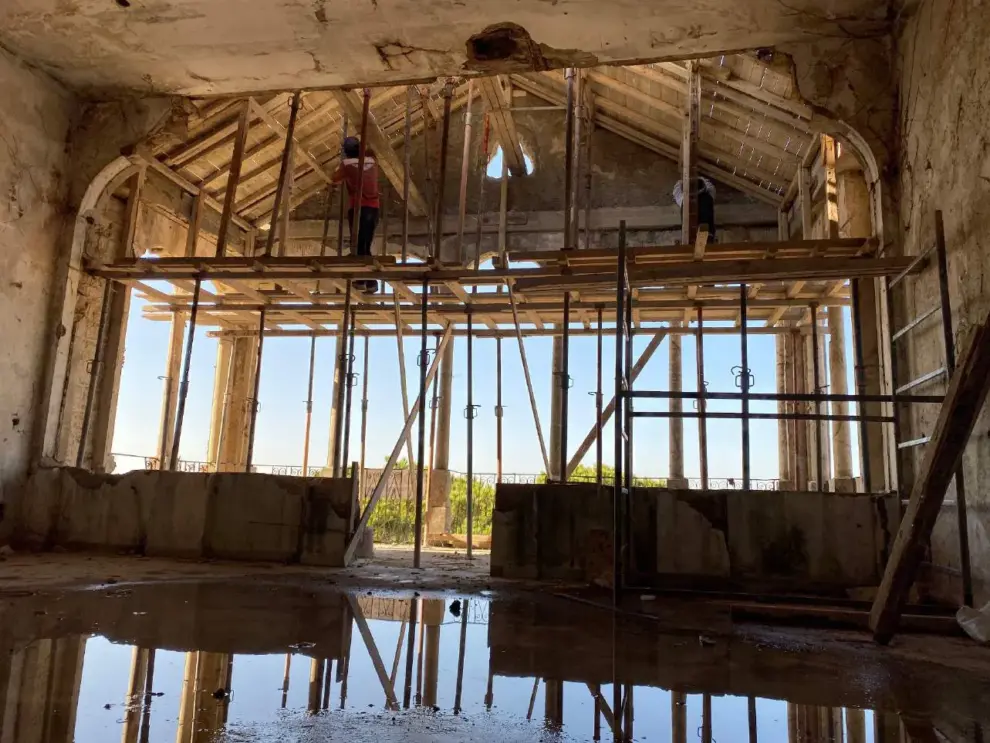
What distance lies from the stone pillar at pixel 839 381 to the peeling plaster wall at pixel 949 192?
3959mm

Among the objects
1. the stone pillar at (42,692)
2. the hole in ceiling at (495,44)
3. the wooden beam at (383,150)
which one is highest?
the wooden beam at (383,150)

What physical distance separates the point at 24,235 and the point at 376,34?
414cm

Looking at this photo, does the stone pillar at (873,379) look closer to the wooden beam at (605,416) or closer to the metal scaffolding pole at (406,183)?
the wooden beam at (605,416)

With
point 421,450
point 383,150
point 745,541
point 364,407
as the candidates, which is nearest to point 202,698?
point 745,541

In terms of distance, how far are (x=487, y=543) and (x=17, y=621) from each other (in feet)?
24.0

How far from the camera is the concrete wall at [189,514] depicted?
6.71 m

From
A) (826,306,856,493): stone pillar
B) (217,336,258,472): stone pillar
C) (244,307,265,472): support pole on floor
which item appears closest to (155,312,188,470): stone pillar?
(217,336,258,472): stone pillar

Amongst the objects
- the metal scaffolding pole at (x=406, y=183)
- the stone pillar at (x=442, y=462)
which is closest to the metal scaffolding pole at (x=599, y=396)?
the metal scaffolding pole at (x=406, y=183)

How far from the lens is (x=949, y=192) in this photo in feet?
16.2

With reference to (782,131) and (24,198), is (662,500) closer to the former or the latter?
(782,131)

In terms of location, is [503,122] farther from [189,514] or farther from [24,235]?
[189,514]

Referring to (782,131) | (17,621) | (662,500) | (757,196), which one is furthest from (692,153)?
(17,621)

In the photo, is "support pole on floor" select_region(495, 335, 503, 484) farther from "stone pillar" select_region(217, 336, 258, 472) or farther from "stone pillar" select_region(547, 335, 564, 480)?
"stone pillar" select_region(217, 336, 258, 472)

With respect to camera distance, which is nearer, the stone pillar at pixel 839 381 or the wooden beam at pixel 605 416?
the wooden beam at pixel 605 416
